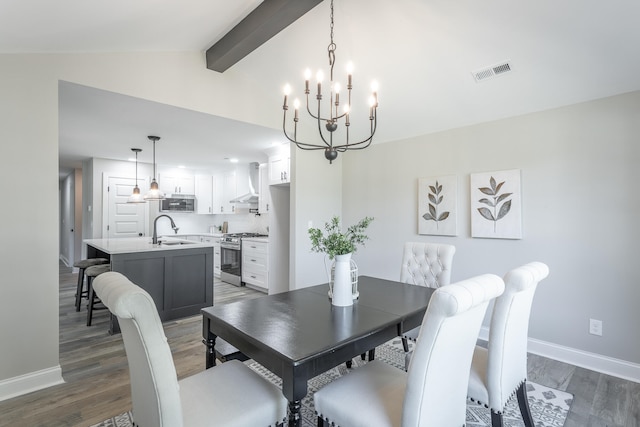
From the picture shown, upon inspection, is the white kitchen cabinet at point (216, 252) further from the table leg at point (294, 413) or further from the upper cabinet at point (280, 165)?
the table leg at point (294, 413)

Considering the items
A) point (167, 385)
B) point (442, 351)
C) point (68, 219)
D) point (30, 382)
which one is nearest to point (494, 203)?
point (442, 351)

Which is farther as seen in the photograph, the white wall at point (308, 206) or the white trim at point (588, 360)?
the white wall at point (308, 206)

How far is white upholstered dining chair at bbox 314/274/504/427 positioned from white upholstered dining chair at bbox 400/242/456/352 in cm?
119

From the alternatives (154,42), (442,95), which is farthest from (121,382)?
(442,95)

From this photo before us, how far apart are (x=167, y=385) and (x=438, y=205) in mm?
3159

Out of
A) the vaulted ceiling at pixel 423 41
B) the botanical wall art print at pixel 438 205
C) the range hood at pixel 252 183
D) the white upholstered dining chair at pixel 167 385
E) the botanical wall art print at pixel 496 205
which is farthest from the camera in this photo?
the range hood at pixel 252 183

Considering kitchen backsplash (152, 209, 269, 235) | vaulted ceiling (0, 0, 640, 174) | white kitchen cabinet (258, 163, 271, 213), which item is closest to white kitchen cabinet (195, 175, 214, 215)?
kitchen backsplash (152, 209, 269, 235)

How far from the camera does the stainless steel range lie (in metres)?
5.66

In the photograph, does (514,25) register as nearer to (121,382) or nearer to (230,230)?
(121,382)

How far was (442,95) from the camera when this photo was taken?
307 centimetres

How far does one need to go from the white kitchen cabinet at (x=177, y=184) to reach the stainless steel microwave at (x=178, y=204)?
0.18 metres

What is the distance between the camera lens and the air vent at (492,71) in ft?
8.32

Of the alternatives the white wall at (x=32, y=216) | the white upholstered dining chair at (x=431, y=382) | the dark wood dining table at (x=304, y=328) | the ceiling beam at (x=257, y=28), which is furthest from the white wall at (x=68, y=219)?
the white upholstered dining chair at (x=431, y=382)

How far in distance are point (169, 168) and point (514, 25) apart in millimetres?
6567
